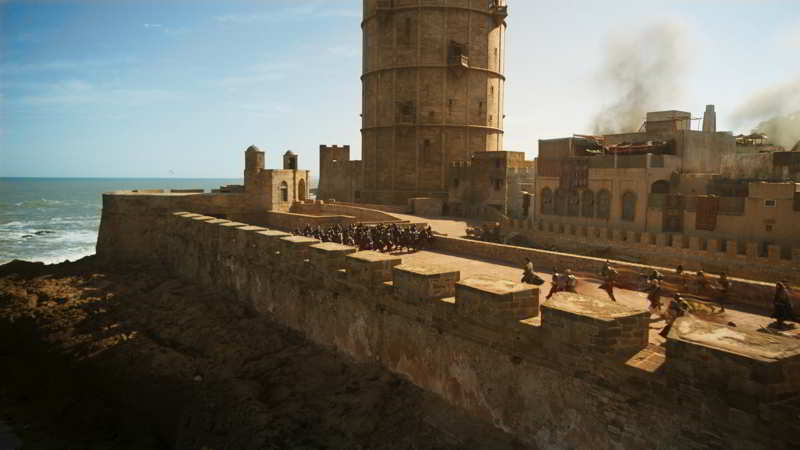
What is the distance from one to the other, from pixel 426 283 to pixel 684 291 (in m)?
6.03

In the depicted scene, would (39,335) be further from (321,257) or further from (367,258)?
(367,258)

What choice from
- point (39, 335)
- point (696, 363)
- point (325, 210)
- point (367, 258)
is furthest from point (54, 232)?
point (696, 363)

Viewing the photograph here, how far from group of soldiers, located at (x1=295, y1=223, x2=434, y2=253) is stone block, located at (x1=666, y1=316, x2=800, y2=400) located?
1273 cm

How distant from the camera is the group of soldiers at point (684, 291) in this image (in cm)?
878

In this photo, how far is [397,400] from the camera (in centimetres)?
909

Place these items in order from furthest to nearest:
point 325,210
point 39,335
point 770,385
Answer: point 325,210, point 39,335, point 770,385

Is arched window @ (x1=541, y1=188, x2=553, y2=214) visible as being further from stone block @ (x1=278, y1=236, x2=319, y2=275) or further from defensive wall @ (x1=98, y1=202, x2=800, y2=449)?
defensive wall @ (x1=98, y1=202, x2=800, y2=449)

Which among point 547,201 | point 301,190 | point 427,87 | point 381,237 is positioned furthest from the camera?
point 427,87

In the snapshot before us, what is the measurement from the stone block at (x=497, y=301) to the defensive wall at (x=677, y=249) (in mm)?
7749

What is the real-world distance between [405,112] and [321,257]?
24.9m

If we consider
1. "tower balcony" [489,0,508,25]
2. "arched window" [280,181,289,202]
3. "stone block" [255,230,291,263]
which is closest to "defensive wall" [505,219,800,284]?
"stone block" [255,230,291,263]

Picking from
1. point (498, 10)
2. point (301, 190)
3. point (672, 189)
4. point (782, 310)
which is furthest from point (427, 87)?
point (782, 310)

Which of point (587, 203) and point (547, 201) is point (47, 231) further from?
point (587, 203)

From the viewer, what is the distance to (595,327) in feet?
20.9
